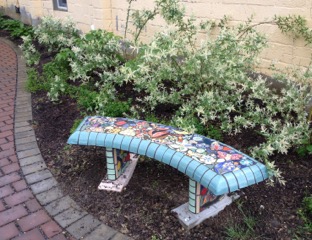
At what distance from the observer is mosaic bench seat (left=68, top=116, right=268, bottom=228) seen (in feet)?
7.27

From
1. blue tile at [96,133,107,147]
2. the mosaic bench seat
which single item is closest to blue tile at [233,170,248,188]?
the mosaic bench seat

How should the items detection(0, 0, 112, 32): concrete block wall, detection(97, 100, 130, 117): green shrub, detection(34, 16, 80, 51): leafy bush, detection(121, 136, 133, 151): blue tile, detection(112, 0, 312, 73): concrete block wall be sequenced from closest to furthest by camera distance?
detection(121, 136, 133, 151): blue tile < detection(112, 0, 312, 73): concrete block wall < detection(97, 100, 130, 117): green shrub < detection(0, 0, 112, 32): concrete block wall < detection(34, 16, 80, 51): leafy bush

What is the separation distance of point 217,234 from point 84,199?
3.72 ft

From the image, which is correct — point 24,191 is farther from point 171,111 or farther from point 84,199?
point 171,111

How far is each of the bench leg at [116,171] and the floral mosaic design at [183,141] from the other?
23 cm

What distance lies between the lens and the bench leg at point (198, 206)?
2.47 m

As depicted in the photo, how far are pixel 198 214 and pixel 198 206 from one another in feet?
0.23

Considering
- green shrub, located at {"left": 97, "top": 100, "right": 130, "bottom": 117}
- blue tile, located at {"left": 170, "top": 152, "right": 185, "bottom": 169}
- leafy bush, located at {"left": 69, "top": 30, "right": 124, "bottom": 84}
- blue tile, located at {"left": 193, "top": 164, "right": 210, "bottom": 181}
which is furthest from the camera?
leafy bush, located at {"left": 69, "top": 30, "right": 124, "bottom": 84}

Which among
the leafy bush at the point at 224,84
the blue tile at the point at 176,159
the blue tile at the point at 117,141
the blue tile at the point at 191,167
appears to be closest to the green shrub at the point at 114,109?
the leafy bush at the point at 224,84

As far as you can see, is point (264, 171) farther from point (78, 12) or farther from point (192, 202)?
point (78, 12)

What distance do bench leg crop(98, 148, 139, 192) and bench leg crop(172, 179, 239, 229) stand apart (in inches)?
22.7

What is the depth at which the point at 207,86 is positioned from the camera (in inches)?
143

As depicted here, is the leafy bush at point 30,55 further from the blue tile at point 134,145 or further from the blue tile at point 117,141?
the blue tile at point 134,145

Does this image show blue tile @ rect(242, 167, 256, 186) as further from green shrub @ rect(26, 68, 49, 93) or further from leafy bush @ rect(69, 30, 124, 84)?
green shrub @ rect(26, 68, 49, 93)
